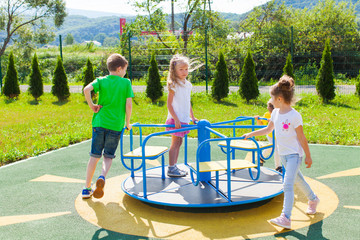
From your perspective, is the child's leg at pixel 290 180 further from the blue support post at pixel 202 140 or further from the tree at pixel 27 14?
the tree at pixel 27 14

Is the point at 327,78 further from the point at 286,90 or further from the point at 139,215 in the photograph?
the point at 139,215

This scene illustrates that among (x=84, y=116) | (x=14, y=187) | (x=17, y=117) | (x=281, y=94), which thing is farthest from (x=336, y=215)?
(x=17, y=117)

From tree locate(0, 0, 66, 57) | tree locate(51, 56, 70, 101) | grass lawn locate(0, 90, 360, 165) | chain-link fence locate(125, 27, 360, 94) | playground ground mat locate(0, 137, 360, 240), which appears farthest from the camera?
tree locate(0, 0, 66, 57)

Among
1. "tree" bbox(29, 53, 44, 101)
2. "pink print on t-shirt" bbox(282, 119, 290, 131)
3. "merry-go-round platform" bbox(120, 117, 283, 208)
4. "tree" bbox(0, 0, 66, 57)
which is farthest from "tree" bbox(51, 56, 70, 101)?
"tree" bbox(0, 0, 66, 57)

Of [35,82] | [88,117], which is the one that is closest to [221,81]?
[88,117]

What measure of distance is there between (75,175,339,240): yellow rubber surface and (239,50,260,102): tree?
818cm

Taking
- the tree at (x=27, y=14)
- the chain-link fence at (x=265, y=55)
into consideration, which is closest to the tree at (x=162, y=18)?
the chain-link fence at (x=265, y=55)

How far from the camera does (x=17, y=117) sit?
10.4 metres

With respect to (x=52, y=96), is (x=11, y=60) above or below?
above

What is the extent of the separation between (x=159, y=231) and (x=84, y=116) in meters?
7.52

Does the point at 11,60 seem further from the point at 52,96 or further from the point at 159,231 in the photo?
the point at 159,231

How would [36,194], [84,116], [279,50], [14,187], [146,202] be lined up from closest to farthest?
[146,202]
[36,194]
[14,187]
[84,116]
[279,50]

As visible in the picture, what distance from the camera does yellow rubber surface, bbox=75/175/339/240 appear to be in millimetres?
3219

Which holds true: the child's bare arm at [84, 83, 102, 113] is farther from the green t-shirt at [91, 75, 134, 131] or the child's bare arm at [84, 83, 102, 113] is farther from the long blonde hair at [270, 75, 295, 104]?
the long blonde hair at [270, 75, 295, 104]
